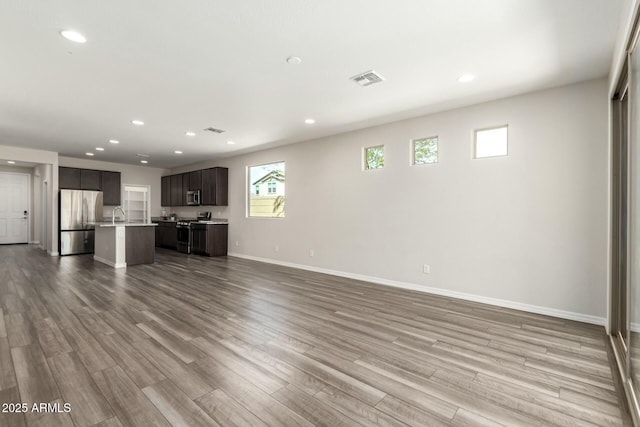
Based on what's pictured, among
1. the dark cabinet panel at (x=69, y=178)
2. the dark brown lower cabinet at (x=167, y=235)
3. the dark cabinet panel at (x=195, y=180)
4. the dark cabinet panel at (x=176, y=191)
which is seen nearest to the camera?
the dark cabinet panel at (x=69, y=178)

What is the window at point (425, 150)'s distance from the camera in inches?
176

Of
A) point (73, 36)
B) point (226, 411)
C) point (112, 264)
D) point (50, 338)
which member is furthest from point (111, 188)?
point (226, 411)

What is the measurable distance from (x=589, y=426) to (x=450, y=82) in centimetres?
319

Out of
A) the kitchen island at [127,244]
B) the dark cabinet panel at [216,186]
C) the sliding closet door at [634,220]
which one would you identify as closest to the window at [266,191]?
the dark cabinet panel at [216,186]

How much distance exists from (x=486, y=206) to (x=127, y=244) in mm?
6784

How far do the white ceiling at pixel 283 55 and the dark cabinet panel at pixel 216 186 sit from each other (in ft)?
11.1

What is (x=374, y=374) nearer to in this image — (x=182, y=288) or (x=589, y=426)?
(x=589, y=426)

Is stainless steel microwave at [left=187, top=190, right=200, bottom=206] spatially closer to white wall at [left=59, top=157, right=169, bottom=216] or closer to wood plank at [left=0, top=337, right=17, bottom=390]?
white wall at [left=59, top=157, right=169, bottom=216]

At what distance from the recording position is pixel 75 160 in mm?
8586

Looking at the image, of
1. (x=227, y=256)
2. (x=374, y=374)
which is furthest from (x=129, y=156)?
(x=374, y=374)

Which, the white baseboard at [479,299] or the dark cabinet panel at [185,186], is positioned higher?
the dark cabinet panel at [185,186]

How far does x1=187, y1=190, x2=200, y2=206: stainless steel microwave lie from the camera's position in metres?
8.60

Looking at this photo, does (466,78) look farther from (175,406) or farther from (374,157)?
(175,406)

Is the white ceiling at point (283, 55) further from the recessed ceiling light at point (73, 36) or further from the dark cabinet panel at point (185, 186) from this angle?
the dark cabinet panel at point (185, 186)
